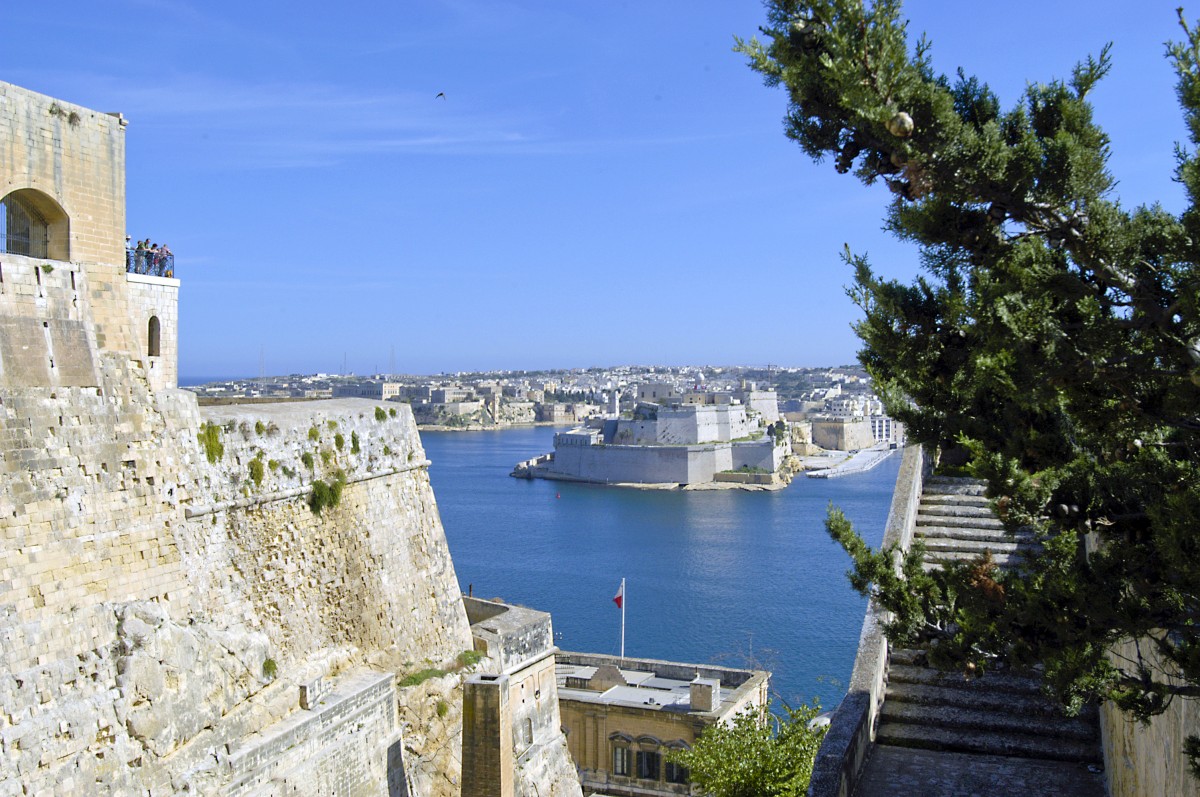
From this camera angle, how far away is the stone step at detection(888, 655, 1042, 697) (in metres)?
6.77

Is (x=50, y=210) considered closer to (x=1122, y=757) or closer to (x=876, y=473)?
(x=1122, y=757)

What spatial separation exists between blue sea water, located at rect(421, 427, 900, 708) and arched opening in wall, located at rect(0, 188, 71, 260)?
1539cm

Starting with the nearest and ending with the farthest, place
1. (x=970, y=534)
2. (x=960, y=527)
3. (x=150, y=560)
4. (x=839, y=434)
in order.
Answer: (x=150, y=560) → (x=970, y=534) → (x=960, y=527) → (x=839, y=434)

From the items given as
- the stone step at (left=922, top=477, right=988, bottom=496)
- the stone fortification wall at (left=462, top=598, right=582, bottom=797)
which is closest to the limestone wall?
the stone step at (left=922, top=477, right=988, bottom=496)

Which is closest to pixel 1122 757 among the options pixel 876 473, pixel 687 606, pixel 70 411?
pixel 70 411

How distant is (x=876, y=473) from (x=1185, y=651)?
66.6 m

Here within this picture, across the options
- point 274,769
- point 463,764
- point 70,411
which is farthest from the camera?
point 463,764

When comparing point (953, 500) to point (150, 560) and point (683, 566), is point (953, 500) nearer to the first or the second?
point (150, 560)

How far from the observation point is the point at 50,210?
21.2 feet

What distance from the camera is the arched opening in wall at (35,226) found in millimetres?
6340

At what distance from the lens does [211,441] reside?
7.23m

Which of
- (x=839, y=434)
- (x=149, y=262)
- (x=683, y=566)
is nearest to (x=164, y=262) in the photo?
(x=149, y=262)

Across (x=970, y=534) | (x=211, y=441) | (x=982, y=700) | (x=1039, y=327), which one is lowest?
(x=982, y=700)

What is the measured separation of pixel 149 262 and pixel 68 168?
1.17 meters
